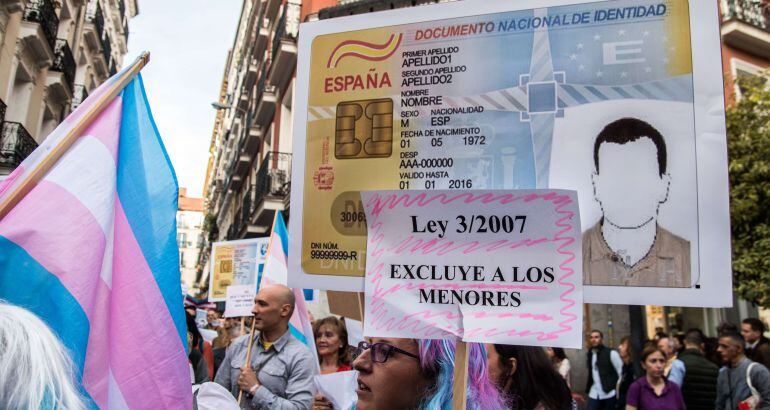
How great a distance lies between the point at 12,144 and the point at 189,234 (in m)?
79.2

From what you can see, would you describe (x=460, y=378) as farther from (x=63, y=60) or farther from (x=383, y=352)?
(x=63, y=60)

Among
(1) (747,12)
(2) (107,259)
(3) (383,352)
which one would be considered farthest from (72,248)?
(1) (747,12)

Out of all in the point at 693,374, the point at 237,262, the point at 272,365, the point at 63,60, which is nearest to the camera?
the point at 272,365

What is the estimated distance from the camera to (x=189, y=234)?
299 feet

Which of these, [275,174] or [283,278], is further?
[275,174]

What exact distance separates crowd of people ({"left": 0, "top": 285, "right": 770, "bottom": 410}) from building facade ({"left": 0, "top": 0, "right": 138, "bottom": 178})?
10.5m

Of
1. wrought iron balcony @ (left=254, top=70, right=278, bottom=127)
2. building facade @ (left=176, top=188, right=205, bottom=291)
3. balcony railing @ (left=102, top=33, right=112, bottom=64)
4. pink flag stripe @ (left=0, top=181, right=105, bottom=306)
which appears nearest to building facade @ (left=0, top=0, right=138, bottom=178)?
balcony railing @ (left=102, top=33, right=112, bottom=64)

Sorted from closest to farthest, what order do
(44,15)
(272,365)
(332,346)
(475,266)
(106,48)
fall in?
(475,266), (272,365), (332,346), (44,15), (106,48)

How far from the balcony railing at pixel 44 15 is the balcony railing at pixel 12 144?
255 centimetres

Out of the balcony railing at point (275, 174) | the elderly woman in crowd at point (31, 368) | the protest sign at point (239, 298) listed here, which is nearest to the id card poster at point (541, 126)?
the elderly woman in crowd at point (31, 368)

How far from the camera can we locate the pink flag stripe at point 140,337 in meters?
2.10

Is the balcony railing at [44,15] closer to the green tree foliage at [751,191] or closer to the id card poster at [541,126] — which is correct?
the green tree foliage at [751,191]

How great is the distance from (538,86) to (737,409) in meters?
4.96

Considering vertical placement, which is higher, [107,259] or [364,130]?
[364,130]
